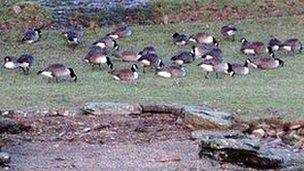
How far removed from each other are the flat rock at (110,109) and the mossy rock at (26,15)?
15417 millimetres

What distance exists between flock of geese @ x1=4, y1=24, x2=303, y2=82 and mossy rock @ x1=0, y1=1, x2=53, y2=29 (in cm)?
342

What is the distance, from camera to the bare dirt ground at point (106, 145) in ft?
47.0

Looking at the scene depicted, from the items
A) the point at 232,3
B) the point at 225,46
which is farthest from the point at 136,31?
the point at 232,3

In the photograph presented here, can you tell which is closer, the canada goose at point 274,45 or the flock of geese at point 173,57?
the flock of geese at point 173,57

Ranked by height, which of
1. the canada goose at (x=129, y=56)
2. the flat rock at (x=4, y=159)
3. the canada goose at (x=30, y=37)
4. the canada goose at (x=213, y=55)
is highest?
the flat rock at (x=4, y=159)

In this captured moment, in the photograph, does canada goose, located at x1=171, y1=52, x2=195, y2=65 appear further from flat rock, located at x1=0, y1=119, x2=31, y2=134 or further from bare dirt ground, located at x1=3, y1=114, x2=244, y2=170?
flat rock, located at x1=0, y1=119, x2=31, y2=134

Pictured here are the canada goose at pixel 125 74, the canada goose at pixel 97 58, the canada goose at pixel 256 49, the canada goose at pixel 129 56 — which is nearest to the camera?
the canada goose at pixel 125 74

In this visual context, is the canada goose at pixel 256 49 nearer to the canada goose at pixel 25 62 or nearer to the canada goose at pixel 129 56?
the canada goose at pixel 129 56

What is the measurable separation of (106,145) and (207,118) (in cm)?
230

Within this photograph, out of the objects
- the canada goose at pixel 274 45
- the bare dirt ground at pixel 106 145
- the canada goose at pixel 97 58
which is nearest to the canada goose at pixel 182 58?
the canada goose at pixel 97 58

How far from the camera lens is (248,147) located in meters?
14.1

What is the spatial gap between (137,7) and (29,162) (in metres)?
21.9

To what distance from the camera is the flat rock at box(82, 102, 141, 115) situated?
18250 mm

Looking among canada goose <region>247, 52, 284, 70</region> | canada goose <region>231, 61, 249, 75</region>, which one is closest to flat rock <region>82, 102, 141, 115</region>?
canada goose <region>231, 61, 249, 75</region>
